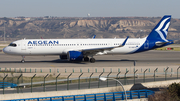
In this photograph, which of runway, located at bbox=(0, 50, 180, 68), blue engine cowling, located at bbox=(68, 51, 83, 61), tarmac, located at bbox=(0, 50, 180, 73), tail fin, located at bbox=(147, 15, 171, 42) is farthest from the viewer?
tail fin, located at bbox=(147, 15, 171, 42)

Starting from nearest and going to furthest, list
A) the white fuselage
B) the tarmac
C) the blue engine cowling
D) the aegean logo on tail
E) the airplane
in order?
1. the tarmac
2. the blue engine cowling
3. the airplane
4. the white fuselage
5. the aegean logo on tail

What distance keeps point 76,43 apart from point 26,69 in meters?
13.2

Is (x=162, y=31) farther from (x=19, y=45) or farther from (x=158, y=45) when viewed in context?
A: (x=19, y=45)

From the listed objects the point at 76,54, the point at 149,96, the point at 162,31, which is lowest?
the point at 149,96

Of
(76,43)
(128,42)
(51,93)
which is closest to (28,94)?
(51,93)

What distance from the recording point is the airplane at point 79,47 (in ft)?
162

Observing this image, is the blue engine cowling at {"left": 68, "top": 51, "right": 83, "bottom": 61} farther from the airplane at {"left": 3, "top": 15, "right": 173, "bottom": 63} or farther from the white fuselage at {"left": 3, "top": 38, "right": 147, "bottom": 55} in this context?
the white fuselage at {"left": 3, "top": 38, "right": 147, "bottom": 55}

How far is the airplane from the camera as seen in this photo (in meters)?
49.4

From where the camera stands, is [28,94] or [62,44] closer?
[28,94]

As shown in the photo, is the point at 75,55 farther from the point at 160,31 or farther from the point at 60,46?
the point at 160,31

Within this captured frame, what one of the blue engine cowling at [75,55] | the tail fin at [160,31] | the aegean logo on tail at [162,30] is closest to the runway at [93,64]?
the blue engine cowling at [75,55]

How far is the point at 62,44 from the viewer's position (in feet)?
167

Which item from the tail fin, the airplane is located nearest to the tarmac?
the airplane

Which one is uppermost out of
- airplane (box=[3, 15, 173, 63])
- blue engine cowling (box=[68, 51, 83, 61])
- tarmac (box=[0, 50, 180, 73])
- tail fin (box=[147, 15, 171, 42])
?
tail fin (box=[147, 15, 171, 42])
